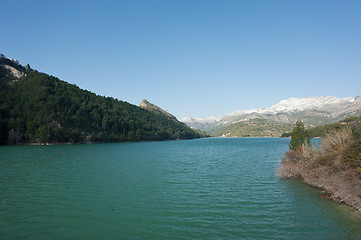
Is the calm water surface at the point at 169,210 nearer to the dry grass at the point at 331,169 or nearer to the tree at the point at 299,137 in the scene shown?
the dry grass at the point at 331,169

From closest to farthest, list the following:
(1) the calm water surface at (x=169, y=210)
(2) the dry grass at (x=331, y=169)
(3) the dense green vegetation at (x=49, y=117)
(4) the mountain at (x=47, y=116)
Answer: (1) the calm water surface at (x=169, y=210) < (2) the dry grass at (x=331, y=169) < (3) the dense green vegetation at (x=49, y=117) < (4) the mountain at (x=47, y=116)

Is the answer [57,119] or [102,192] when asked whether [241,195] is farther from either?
[57,119]

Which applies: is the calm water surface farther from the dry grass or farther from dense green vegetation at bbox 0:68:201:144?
dense green vegetation at bbox 0:68:201:144

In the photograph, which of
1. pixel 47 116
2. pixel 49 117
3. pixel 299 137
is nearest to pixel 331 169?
pixel 299 137

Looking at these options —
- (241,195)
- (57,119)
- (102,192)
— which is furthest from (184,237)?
(57,119)

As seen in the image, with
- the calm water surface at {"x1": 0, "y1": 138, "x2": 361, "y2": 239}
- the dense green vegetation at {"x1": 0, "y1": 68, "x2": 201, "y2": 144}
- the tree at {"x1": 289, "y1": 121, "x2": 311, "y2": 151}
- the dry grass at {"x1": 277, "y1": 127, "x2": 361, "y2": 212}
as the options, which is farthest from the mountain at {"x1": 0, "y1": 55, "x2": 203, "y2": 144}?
the dry grass at {"x1": 277, "y1": 127, "x2": 361, "y2": 212}

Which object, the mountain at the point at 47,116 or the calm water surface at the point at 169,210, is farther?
the mountain at the point at 47,116

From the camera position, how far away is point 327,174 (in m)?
23.9

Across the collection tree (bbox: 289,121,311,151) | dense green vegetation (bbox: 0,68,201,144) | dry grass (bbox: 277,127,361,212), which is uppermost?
dense green vegetation (bbox: 0,68,201,144)

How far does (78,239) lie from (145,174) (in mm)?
21770

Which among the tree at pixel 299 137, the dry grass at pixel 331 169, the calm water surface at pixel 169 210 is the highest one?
the tree at pixel 299 137

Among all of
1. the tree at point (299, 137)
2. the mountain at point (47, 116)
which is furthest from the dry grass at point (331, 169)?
the mountain at point (47, 116)

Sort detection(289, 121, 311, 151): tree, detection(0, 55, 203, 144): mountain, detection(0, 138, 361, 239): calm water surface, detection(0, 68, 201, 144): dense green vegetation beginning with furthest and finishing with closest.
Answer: detection(0, 55, 203, 144): mountain
detection(0, 68, 201, 144): dense green vegetation
detection(289, 121, 311, 151): tree
detection(0, 138, 361, 239): calm water surface

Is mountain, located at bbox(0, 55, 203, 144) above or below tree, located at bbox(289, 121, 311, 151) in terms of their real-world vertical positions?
above
